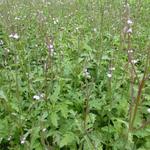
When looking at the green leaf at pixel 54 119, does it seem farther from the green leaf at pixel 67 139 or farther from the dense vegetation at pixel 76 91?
the green leaf at pixel 67 139

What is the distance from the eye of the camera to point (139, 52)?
3.95m

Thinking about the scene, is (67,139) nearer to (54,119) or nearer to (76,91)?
(54,119)

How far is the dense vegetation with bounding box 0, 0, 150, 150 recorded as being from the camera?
258 centimetres

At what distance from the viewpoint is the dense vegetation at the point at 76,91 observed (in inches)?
102

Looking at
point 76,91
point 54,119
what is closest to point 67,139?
point 54,119

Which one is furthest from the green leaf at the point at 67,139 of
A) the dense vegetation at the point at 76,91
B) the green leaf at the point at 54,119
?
the green leaf at the point at 54,119

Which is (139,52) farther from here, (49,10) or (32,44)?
(49,10)

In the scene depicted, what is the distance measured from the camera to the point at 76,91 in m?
3.20

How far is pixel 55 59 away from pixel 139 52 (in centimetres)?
96

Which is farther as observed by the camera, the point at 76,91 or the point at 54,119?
the point at 76,91

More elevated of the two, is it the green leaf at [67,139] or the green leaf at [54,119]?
the green leaf at [54,119]

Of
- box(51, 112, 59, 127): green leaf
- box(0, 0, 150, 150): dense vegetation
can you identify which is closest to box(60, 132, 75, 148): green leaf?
box(0, 0, 150, 150): dense vegetation

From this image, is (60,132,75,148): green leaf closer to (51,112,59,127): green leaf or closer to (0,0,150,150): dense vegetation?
(0,0,150,150): dense vegetation

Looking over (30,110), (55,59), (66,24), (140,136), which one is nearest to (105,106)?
(140,136)
